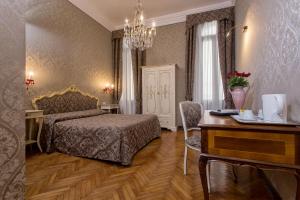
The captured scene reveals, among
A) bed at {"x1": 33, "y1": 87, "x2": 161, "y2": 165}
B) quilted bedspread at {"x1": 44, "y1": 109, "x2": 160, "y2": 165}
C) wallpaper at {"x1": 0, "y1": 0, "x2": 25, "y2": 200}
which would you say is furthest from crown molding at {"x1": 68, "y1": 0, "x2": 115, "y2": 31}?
wallpaper at {"x1": 0, "y1": 0, "x2": 25, "y2": 200}

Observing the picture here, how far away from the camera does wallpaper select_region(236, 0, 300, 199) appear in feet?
4.40

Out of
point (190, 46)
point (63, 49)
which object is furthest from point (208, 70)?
point (63, 49)

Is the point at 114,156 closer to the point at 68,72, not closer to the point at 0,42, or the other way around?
the point at 0,42

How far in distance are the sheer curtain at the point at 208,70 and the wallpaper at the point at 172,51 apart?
0.43 m

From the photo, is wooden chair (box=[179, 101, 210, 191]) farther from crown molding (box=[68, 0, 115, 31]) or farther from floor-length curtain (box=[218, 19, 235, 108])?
crown molding (box=[68, 0, 115, 31])

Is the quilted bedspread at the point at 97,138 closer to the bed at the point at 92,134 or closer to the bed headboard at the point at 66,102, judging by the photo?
the bed at the point at 92,134

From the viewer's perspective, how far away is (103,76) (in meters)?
5.62

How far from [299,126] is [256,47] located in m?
1.68

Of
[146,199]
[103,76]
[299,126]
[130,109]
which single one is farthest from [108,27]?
[299,126]

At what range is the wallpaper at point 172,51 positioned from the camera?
207 inches

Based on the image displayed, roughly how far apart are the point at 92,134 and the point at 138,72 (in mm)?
3137

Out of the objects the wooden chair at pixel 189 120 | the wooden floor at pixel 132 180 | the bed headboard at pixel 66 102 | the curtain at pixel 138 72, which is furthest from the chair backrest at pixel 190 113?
the curtain at pixel 138 72

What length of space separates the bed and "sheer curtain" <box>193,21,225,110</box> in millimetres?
1794

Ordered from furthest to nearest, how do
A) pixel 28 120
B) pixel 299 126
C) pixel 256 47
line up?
pixel 28 120, pixel 256 47, pixel 299 126
